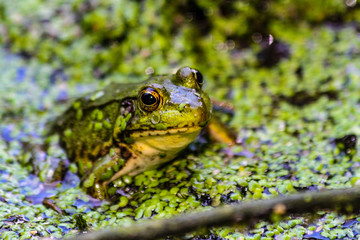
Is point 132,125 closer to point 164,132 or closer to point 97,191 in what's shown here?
point 164,132

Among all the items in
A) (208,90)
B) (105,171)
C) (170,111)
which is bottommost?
(105,171)

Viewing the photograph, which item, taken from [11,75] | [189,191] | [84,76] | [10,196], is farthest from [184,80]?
[11,75]

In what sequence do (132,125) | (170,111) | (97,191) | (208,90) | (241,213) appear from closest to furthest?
1. (241,213)
2. (170,111)
3. (132,125)
4. (97,191)
5. (208,90)

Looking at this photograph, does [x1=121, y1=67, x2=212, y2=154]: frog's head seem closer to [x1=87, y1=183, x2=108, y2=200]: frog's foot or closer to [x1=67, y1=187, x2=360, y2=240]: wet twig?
[x1=87, y1=183, x2=108, y2=200]: frog's foot

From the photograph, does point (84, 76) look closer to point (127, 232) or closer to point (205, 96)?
point (205, 96)

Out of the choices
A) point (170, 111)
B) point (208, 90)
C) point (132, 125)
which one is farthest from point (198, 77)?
point (208, 90)

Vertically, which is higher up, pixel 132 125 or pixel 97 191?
pixel 132 125

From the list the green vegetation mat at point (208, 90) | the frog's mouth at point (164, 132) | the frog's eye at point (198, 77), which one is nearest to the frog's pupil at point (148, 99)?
the frog's mouth at point (164, 132)
